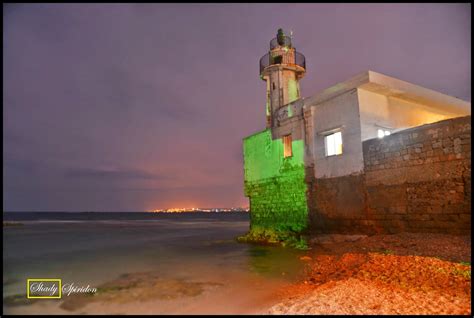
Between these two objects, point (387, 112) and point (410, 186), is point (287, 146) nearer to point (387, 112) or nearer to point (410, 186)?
point (387, 112)

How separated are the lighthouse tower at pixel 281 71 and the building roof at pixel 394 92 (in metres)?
3.28

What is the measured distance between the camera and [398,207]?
1054 cm

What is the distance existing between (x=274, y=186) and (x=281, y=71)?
6902mm

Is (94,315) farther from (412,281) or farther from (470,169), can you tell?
(470,169)

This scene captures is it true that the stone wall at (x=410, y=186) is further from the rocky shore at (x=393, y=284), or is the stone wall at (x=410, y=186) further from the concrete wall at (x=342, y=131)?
Result: the rocky shore at (x=393, y=284)

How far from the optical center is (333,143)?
1338 cm

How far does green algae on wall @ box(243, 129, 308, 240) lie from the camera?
14.5 m

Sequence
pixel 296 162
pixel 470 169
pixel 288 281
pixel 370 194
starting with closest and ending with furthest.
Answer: pixel 288 281
pixel 470 169
pixel 370 194
pixel 296 162

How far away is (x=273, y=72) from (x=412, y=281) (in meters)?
14.5

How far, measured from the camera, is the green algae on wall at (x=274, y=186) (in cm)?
1452

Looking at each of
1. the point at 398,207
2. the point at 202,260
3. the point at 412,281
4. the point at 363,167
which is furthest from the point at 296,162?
the point at 412,281
